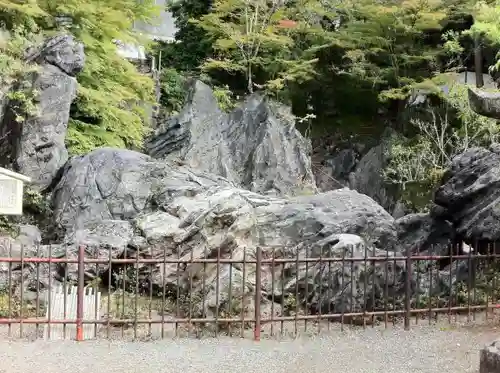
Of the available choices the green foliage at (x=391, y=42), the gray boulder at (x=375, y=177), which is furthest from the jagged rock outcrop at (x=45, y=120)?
the gray boulder at (x=375, y=177)

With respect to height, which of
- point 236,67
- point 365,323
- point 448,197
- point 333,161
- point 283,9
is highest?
point 283,9

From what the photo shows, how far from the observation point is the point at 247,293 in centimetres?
799

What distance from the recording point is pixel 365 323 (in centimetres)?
790

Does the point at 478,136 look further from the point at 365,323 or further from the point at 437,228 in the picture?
the point at 365,323

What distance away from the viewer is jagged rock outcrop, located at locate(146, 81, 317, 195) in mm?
17453

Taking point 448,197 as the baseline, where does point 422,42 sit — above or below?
above

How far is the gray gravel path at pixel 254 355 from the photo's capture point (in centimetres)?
599

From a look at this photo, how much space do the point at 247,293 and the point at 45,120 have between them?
25.1ft

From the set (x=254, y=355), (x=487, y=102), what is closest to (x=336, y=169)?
(x=487, y=102)

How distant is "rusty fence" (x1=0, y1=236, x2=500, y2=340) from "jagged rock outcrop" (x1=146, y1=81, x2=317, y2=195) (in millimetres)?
7957

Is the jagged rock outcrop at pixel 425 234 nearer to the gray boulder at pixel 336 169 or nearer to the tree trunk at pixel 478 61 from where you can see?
the gray boulder at pixel 336 169

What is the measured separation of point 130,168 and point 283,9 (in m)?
10.8

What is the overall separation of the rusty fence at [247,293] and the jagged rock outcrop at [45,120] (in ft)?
11.6

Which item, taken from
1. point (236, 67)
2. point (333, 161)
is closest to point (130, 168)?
point (236, 67)
